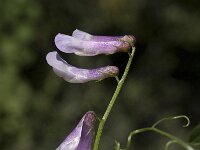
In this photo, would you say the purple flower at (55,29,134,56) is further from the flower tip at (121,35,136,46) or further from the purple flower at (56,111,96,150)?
A: the purple flower at (56,111,96,150)

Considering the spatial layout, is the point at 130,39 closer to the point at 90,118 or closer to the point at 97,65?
the point at 90,118

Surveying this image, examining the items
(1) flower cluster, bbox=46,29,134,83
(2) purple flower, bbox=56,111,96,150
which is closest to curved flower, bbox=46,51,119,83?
(1) flower cluster, bbox=46,29,134,83

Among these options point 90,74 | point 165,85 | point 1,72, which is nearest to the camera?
point 90,74

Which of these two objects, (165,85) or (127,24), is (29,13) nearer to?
(127,24)

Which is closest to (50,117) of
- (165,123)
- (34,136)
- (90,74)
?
(34,136)

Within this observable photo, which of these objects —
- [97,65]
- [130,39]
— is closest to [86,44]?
[130,39]

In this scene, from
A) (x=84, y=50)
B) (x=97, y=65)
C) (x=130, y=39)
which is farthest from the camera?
(x=97, y=65)
